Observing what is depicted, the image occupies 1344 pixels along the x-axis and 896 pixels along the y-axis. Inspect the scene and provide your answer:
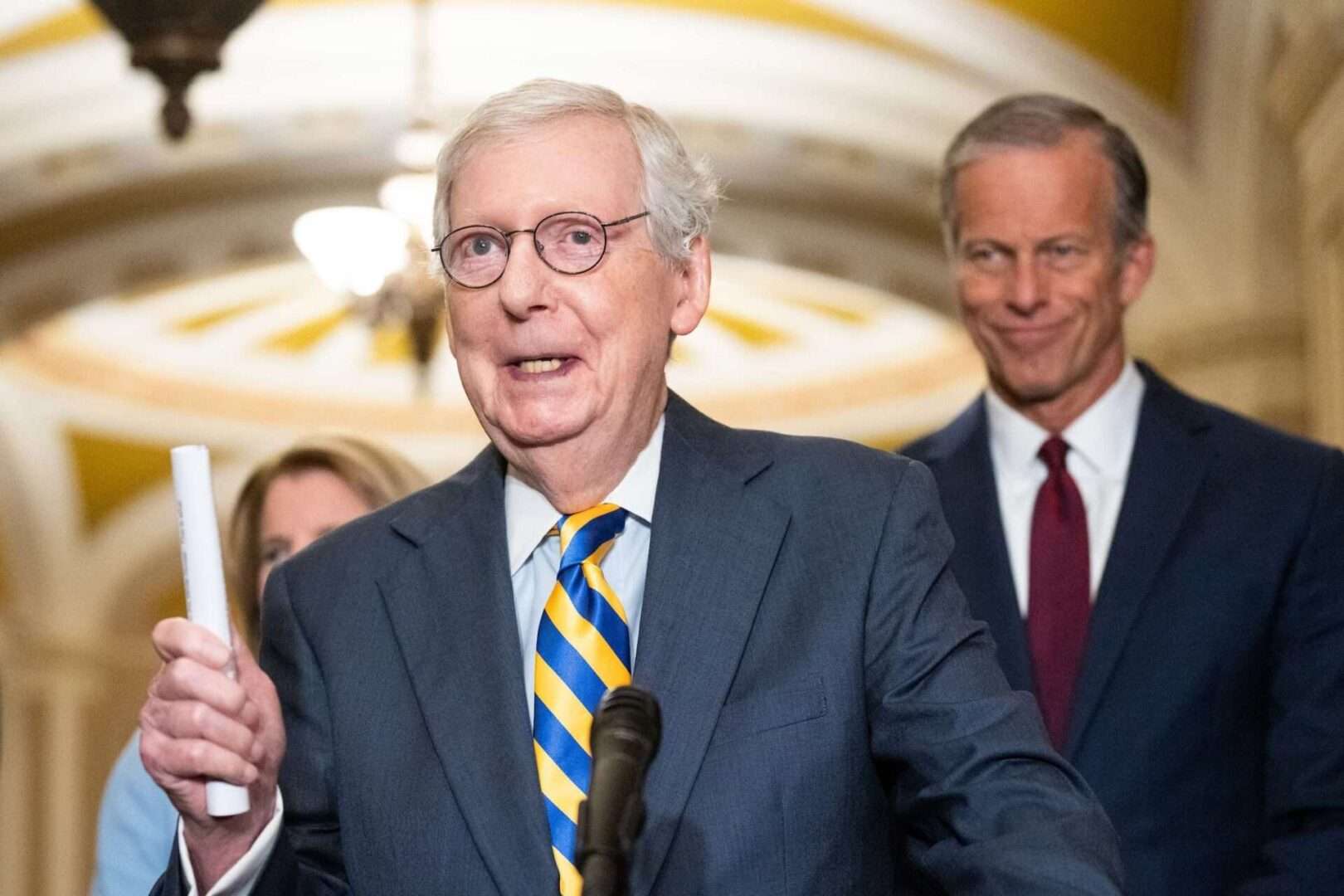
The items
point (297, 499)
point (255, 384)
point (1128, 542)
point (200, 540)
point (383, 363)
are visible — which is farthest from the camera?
point (383, 363)

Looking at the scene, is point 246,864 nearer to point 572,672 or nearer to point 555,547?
point 572,672

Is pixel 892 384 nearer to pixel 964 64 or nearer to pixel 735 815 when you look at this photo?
pixel 964 64

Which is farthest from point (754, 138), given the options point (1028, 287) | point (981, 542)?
point (981, 542)

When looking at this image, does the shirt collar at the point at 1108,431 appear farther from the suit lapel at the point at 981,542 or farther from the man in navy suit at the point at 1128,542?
the suit lapel at the point at 981,542

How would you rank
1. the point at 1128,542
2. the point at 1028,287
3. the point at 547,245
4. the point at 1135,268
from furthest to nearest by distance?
1. the point at 1135,268
2. the point at 1028,287
3. the point at 1128,542
4. the point at 547,245

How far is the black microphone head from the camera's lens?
1470 millimetres

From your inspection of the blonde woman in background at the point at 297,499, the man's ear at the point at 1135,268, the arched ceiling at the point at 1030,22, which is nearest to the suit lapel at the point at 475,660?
the blonde woman in background at the point at 297,499

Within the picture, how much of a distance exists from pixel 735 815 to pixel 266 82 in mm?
7976

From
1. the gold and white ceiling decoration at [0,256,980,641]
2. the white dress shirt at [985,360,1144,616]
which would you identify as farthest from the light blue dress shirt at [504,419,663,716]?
the gold and white ceiling decoration at [0,256,980,641]

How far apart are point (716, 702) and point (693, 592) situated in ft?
0.41

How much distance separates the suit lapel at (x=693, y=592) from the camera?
1887 mm

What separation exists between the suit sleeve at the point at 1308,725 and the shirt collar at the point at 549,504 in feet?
3.31

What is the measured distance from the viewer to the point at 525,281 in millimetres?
2010

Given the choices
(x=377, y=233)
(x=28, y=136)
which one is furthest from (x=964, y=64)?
(x=28, y=136)
